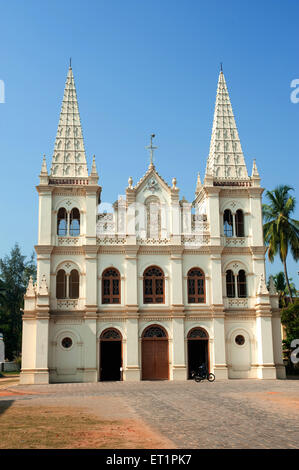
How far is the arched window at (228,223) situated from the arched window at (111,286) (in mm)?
8397

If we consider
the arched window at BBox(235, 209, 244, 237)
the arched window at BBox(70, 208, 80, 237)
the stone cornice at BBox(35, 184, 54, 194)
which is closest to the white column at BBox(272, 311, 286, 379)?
the arched window at BBox(235, 209, 244, 237)

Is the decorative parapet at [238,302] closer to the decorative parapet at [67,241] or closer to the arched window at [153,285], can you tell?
the arched window at [153,285]

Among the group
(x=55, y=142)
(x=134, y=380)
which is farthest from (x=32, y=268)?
(x=134, y=380)

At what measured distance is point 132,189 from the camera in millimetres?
37438

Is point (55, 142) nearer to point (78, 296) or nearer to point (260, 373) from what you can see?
point (78, 296)

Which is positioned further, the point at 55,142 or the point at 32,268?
the point at 32,268

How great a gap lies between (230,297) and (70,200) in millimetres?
12914

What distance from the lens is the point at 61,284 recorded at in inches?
1422

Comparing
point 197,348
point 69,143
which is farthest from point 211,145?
point 197,348

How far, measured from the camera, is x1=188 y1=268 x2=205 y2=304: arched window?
36.7 metres

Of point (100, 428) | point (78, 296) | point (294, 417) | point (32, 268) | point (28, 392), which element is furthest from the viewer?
point (32, 268)

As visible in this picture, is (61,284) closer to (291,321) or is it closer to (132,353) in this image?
(132,353)

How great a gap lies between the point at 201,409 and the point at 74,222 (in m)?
20.9

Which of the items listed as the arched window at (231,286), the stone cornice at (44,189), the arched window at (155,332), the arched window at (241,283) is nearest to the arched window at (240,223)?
the arched window at (241,283)
